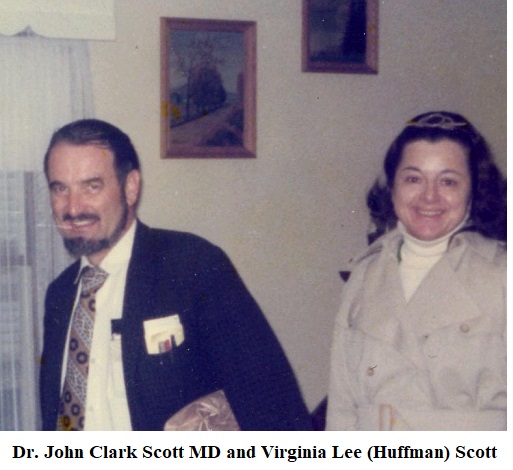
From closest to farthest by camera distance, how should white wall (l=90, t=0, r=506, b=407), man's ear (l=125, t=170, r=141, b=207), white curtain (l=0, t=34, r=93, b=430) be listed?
man's ear (l=125, t=170, r=141, b=207) < white curtain (l=0, t=34, r=93, b=430) < white wall (l=90, t=0, r=506, b=407)

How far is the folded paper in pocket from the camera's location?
114 centimetres

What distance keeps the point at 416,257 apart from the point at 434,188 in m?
0.13

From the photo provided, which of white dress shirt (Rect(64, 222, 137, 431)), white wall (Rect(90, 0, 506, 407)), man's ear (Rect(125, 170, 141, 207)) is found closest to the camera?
white dress shirt (Rect(64, 222, 137, 431))

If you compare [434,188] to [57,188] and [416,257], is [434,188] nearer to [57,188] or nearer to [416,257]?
[416,257]

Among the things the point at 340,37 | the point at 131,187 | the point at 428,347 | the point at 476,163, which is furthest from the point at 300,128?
the point at 428,347

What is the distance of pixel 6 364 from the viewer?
169 cm

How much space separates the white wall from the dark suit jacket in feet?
1.96

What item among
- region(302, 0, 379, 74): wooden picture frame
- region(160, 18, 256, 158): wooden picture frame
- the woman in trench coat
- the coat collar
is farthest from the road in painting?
the coat collar

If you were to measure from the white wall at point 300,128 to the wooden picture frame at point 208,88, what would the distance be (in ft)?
0.09

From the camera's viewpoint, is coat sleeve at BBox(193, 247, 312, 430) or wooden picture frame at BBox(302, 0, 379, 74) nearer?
coat sleeve at BBox(193, 247, 312, 430)

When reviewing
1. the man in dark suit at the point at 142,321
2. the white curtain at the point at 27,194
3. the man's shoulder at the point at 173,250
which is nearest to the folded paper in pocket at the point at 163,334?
the man in dark suit at the point at 142,321

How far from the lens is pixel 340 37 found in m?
1.79

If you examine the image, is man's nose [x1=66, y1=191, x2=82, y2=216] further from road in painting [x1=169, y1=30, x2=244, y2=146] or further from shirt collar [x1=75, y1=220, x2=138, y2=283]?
road in painting [x1=169, y1=30, x2=244, y2=146]

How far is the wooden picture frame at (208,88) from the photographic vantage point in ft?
5.69
